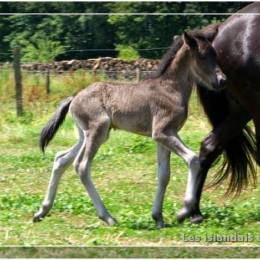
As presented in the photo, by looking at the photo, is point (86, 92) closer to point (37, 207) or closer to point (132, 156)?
point (37, 207)

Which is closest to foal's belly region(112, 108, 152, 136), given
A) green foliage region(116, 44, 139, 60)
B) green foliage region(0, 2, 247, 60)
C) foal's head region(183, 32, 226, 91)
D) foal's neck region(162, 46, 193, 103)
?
foal's neck region(162, 46, 193, 103)

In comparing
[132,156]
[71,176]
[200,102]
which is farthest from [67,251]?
[132,156]

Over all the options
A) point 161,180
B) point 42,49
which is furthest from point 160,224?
point 42,49

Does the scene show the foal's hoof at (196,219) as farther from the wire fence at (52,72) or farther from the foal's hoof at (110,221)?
the wire fence at (52,72)

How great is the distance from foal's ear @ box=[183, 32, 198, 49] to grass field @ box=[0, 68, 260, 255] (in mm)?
1484

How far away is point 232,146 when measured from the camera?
7020 millimetres

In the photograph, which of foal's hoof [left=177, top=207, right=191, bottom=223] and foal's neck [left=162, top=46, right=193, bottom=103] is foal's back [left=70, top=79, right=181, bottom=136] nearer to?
foal's neck [left=162, top=46, right=193, bottom=103]

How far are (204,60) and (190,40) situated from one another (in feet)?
0.67

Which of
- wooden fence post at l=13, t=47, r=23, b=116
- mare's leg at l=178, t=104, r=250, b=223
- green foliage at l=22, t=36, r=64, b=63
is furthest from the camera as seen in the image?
wooden fence post at l=13, t=47, r=23, b=116

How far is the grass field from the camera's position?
5.52 meters

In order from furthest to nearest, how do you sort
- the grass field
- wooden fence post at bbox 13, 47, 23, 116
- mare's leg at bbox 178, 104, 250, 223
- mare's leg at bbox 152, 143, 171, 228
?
wooden fence post at bbox 13, 47, 23, 116, mare's leg at bbox 178, 104, 250, 223, mare's leg at bbox 152, 143, 171, 228, the grass field

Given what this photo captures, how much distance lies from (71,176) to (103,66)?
1.95m

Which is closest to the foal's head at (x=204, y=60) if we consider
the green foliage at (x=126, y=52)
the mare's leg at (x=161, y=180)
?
the mare's leg at (x=161, y=180)

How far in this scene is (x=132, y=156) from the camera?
9.45 meters
